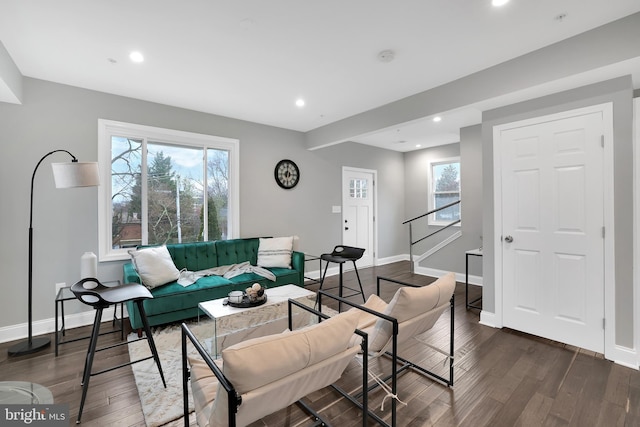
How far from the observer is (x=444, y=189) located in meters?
6.43

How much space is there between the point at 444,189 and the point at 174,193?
5392 millimetres

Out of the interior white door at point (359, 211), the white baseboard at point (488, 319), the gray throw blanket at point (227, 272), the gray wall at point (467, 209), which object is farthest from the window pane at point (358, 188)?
the white baseboard at point (488, 319)

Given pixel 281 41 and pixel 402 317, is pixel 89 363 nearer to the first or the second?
pixel 402 317

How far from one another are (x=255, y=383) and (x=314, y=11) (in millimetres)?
2286

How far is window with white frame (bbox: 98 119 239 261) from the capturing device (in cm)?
346

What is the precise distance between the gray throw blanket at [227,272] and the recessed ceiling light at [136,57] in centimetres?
230

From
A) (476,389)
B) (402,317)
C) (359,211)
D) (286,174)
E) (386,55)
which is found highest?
(386,55)

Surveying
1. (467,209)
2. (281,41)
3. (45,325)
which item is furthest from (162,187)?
(467,209)

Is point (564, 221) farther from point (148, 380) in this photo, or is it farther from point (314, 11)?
point (148, 380)

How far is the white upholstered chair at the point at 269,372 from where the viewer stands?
105cm

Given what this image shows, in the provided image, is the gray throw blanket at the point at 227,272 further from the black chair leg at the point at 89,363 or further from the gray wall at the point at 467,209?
the gray wall at the point at 467,209

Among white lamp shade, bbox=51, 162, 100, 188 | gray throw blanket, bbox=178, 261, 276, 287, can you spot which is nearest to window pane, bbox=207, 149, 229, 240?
gray throw blanket, bbox=178, 261, 276, 287

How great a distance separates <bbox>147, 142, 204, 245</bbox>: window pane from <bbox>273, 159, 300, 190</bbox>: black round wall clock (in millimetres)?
1232

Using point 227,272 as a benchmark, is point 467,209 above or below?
above
